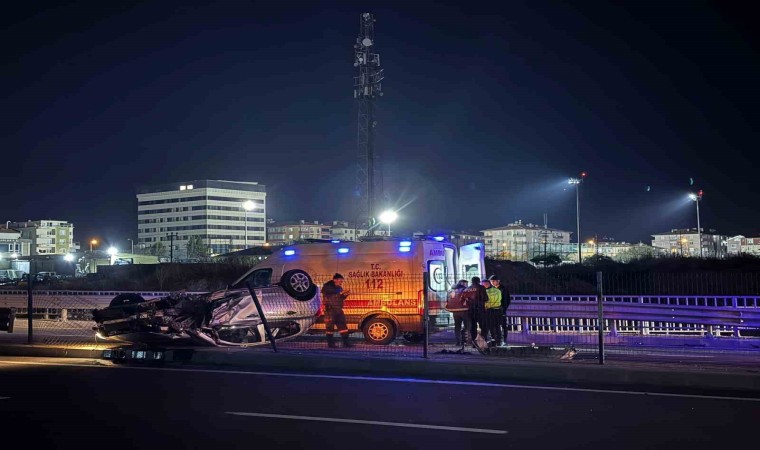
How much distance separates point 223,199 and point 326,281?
13693 centimetres

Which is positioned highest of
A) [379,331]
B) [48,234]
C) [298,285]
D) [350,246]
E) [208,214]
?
[208,214]

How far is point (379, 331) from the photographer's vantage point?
16.1 metres

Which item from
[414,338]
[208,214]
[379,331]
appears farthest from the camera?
[208,214]

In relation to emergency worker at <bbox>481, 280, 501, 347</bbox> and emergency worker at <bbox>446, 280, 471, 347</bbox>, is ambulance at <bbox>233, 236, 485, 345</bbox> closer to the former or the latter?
emergency worker at <bbox>446, 280, 471, 347</bbox>

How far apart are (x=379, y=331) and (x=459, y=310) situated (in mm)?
1944

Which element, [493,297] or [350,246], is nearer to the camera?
[493,297]

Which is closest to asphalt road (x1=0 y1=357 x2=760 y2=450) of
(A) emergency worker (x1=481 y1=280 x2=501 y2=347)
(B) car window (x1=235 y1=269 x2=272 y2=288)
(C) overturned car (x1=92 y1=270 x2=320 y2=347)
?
(C) overturned car (x1=92 y1=270 x2=320 y2=347)

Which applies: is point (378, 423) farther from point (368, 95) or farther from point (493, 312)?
point (368, 95)

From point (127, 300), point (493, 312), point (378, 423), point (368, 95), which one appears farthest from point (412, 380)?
point (368, 95)

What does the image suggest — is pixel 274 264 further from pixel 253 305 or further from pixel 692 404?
pixel 692 404

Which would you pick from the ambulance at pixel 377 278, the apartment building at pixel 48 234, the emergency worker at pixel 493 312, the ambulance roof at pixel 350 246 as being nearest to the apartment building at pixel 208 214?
the apartment building at pixel 48 234

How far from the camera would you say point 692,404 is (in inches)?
373

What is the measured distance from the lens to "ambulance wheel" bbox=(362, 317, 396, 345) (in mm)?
16094

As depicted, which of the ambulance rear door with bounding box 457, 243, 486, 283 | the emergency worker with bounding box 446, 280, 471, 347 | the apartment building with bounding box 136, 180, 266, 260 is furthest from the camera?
the apartment building with bounding box 136, 180, 266, 260
